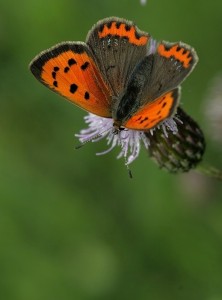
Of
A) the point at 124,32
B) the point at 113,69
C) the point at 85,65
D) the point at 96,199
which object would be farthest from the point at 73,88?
the point at 96,199

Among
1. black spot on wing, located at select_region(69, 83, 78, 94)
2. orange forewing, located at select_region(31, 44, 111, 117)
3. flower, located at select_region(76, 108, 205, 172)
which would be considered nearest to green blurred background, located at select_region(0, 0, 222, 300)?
flower, located at select_region(76, 108, 205, 172)

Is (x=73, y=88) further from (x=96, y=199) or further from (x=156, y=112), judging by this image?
(x=96, y=199)

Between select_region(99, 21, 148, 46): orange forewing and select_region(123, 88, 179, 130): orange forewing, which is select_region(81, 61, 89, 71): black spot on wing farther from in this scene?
select_region(123, 88, 179, 130): orange forewing

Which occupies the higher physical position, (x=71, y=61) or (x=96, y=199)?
(x=71, y=61)

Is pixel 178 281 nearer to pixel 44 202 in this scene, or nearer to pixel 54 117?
pixel 44 202

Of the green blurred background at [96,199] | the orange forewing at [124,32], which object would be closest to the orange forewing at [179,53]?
the orange forewing at [124,32]

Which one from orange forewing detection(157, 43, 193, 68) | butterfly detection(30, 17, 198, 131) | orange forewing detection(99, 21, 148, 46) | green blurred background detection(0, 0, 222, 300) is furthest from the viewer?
green blurred background detection(0, 0, 222, 300)

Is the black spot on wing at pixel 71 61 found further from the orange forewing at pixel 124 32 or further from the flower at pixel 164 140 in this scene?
the flower at pixel 164 140
